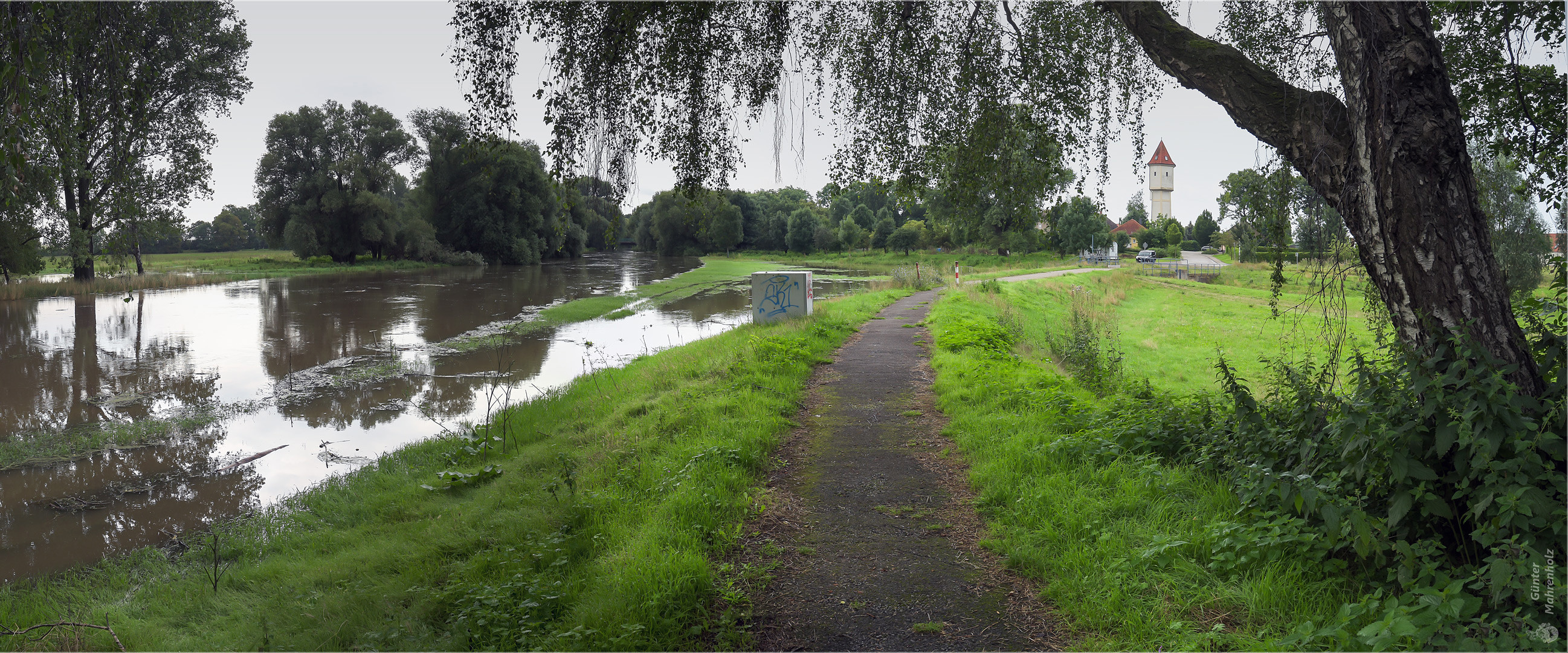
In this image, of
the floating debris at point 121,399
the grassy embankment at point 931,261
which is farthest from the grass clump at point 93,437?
the grassy embankment at point 931,261

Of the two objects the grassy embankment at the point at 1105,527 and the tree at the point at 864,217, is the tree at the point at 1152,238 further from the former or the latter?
the grassy embankment at the point at 1105,527

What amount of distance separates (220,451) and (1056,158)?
10811 mm

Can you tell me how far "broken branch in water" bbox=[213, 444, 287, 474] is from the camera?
9250mm

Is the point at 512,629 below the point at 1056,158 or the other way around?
below

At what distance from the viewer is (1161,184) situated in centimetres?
11406

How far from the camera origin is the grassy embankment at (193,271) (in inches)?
1184

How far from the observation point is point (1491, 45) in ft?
16.8

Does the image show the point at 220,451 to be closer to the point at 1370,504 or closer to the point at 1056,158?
the point at 1056,158

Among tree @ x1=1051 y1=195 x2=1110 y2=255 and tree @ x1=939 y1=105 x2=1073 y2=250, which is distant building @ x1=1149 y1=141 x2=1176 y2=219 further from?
tree @ x1=939 y1=105 x2=1073 y2=250

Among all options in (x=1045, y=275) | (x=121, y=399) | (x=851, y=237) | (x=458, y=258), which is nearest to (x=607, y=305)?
(x=121, y=399)

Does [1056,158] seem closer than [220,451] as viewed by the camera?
Yes

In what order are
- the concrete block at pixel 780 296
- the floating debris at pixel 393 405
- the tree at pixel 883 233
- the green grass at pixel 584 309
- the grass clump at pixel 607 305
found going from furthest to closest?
the tree at pixel 883 233
the green grass at pixel 584 309
the grass clump at pixel 607 305
the concrete block at pixel 780 296
the floating debris at pixel 393 405

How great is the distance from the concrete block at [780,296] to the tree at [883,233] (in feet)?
205

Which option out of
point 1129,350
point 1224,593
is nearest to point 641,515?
point 1224,593
